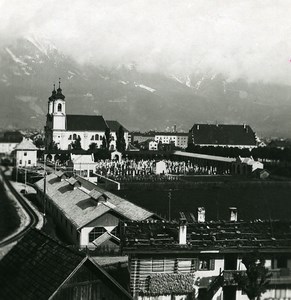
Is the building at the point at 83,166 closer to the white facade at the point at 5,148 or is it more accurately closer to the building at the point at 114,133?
the building at the point at 114,133

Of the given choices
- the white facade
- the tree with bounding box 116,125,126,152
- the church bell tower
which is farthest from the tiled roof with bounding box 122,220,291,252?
the church bell tower

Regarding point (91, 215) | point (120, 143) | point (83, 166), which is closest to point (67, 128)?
point (120, 143)

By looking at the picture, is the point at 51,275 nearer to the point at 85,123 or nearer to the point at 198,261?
the point at 198,261

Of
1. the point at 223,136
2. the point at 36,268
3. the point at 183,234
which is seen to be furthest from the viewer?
the point at 223,136

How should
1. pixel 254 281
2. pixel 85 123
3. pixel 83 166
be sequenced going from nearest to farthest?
pixel 254 281 → pixel 83 166 → pixel 85 123

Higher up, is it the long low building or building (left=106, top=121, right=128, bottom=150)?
building (left=106, top=121, right=128, bottom=150)

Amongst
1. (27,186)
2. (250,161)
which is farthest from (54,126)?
(27,186)

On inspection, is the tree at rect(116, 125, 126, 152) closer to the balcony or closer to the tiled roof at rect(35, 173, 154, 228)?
the tiled roof at rect(35, 173, 154, 228)
